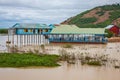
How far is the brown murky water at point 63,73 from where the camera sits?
17.1 metres

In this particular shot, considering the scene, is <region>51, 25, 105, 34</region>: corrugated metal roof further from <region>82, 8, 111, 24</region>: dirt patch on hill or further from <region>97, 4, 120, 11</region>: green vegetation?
<region>97, 4, 120, 11</region>: green vegetation

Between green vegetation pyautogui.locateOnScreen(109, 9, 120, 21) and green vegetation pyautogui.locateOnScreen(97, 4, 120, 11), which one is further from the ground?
green vegetation pyautogui.locateOnScreen(97, 4, 120, 11)

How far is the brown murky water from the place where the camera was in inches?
674

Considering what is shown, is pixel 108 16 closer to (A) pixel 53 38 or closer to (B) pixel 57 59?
(A) pixel 53 38

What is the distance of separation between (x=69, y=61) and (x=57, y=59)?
1.19 metres

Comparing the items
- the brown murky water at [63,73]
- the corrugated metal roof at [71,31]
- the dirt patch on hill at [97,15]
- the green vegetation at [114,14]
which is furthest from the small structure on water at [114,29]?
the brown murky water at [63,73]

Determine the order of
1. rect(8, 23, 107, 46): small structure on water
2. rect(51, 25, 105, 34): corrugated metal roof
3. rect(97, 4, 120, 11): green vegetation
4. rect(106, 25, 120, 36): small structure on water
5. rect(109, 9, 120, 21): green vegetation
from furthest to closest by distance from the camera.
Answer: rect(97, 4, 120, 11): green vegetation → rect(109, 9, 120, 21): green vegetation → rect(106, 25, 120, 36): small structure on water → rect(51, 25, 105, 34): corrugated metal roof → rect(8, 23, 107, 46): small structure on water

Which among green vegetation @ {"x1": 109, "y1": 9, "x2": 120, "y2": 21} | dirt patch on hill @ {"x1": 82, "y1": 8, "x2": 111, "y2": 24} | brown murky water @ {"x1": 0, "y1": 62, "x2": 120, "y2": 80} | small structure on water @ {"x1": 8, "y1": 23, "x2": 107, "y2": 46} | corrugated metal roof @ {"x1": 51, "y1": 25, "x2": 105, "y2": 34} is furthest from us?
dirt patch on hill @ {"x1": 82, "y1": 8, "x2": 111, "y2": 24}

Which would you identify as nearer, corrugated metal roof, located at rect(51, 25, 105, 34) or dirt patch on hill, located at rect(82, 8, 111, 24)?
corrugated metal roof, located at rect(51, 25, 105, 34)

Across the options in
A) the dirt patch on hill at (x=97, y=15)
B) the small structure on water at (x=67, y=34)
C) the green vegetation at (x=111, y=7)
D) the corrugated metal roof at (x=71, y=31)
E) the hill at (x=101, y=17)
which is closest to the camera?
the small structure on water at (x=67, y=34)

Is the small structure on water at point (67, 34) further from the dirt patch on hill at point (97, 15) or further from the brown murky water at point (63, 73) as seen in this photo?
the dirt patch on hill at point (97, 15)

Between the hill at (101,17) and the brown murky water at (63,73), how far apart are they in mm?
73508

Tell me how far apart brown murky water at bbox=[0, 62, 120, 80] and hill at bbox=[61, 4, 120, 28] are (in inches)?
2894

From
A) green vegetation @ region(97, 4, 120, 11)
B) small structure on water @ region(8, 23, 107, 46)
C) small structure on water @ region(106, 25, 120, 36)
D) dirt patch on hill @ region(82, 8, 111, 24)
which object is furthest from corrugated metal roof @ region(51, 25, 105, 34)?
green vegetation @ region(97, 4, 120, 11)
